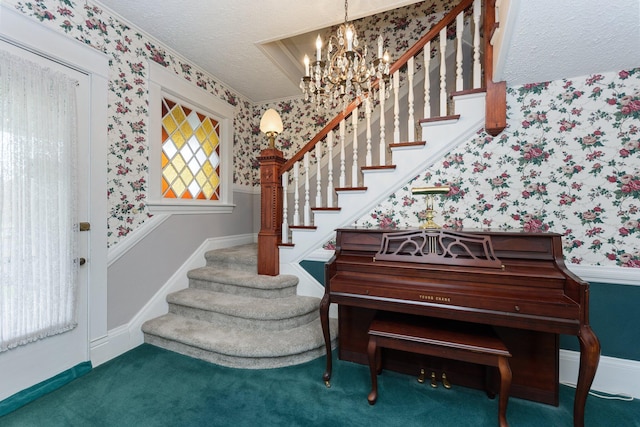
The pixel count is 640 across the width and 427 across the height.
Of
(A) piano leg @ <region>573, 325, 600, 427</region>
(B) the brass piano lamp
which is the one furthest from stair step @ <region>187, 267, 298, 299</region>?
(A) piano leg @ <region>573, 325, 600, 427</region>

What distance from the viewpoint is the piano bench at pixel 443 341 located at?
1.38 meters

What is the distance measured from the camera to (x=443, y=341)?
146 centimetres

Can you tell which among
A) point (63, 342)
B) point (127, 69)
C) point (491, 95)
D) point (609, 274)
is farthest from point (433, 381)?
point (127, 69)

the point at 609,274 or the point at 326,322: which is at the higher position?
the point at 609,274

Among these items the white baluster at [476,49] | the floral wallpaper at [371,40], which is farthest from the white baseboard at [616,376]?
the floral wallpaper at [371,40]

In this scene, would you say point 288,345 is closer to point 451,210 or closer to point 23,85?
point 451,210

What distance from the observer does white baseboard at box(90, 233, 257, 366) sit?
2094 millimetres

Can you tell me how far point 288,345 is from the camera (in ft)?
6.63

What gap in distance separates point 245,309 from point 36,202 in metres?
1.61

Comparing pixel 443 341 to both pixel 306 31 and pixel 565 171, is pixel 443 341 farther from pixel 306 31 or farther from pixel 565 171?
pixel 306 31

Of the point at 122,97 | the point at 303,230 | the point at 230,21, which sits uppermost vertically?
the point at 230,21

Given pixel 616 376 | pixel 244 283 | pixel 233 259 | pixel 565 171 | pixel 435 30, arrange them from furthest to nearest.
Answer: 1. pixel 233 259
2. pixel 244 283
3. pixel 435 30
4. pixel 565 171
5. pixel 616 376

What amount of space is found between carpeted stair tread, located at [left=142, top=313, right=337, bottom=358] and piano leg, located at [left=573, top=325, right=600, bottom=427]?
1506 millimetres

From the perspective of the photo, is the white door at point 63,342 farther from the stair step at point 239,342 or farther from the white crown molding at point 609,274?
the white crown molding at point 609,274
